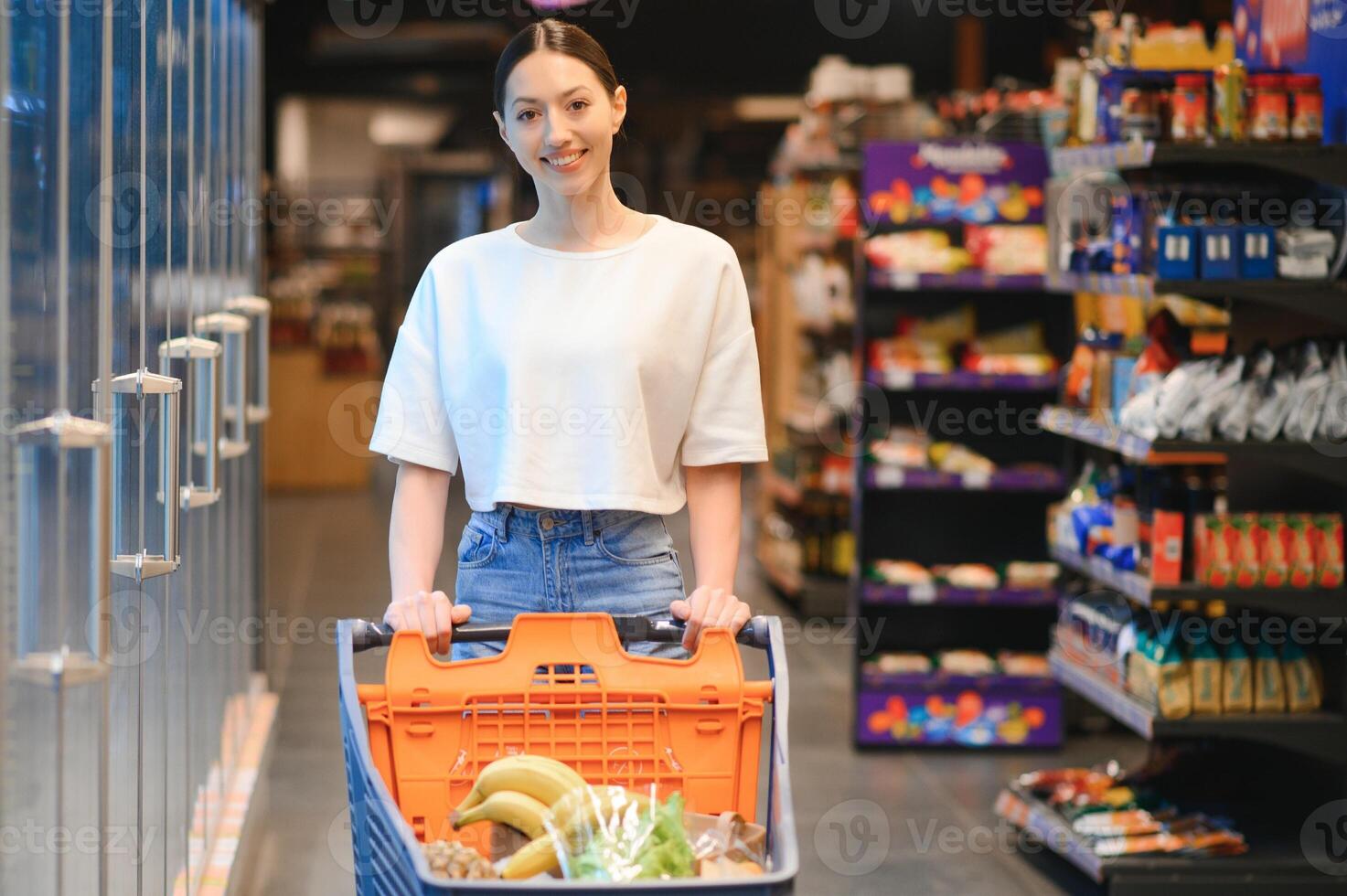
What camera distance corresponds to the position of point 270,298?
13977 millimetres

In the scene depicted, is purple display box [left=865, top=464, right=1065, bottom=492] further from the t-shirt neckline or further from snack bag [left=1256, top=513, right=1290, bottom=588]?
the t-shirt neckline

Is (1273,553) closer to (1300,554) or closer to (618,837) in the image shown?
(1300,554)

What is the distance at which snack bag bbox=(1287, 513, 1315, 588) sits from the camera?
4023mm

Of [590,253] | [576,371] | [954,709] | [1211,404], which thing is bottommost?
[954,709]

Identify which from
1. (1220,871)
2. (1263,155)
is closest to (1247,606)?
(1220,871)

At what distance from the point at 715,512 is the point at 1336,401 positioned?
2150 mm

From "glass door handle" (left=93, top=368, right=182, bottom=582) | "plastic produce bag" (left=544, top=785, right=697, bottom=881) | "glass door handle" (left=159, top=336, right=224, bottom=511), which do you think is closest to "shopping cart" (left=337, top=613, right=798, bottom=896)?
"plastic produce bag" (left=544, top=785, right=697, bottom=881)

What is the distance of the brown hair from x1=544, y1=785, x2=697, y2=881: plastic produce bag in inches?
40.0

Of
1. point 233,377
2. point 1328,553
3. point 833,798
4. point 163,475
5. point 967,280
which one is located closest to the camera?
point 163,475

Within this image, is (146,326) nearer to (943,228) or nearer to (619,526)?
(619,526)

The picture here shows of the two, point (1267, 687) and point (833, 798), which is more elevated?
point (1267, 687)

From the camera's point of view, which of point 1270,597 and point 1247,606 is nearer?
point 1270,597

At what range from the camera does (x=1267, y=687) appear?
4105mm

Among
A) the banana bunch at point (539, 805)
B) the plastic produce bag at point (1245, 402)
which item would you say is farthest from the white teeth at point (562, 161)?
the plastic produce bag at point (1245, 402)
